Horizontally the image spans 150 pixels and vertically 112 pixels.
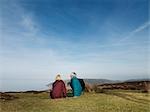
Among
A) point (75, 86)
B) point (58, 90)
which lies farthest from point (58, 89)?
point (75, 86)

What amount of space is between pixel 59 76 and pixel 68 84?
246 cm

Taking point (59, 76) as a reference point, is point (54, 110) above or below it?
below

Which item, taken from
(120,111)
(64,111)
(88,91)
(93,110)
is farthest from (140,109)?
(88,91)

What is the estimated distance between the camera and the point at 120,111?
757 inches

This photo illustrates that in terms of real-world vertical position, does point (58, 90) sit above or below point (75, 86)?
below

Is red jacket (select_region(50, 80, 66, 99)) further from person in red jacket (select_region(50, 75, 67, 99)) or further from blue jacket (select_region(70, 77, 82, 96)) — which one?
blue jacket (select_region(70, 77, 82, 96))

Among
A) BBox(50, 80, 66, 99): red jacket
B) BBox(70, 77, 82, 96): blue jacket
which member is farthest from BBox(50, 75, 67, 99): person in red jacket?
BBox(70, 77, 82, 96): blue jacket

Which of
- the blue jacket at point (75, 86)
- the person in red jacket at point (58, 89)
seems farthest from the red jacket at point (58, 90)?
the blue jacket at point (75, 86)

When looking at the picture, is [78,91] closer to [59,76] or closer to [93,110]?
[59,76]

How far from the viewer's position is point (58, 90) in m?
29.3

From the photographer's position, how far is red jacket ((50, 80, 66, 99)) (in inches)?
1156

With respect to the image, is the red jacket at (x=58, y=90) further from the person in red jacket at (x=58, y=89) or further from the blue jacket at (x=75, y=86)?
the blue jacket at (x=75, y=86)

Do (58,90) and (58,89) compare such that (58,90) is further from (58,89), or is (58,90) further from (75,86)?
(75,86)

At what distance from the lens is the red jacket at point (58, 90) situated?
29358mm
